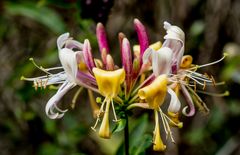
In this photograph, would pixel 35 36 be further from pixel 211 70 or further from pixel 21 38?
pixel 211 70

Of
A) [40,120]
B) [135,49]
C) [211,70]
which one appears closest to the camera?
[135,49]

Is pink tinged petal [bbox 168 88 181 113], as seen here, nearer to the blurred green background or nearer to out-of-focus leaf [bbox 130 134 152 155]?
out-of-focus leaf [bbox 130 134 152 155]

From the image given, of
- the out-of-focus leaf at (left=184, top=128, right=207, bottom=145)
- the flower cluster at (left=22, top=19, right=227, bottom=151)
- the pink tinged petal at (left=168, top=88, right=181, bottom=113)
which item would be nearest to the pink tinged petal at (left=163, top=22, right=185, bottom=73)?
the flower cluster at (left=22, top=19, right=227, bottom=151)

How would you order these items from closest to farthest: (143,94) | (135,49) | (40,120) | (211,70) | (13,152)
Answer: (143,94)
(135,49)
(40,120)
(211,70)
(13,152)


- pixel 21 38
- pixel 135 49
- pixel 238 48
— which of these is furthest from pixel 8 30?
pixel 135 49

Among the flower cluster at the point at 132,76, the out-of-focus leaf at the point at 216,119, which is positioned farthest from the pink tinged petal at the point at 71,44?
the out-of-focus leaf at the point at 216,119

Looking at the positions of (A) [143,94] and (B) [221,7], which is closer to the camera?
(A) [143,94]

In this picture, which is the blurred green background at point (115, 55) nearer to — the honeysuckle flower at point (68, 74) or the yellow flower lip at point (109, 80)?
the honeysuckle flower at point (68, 74)
